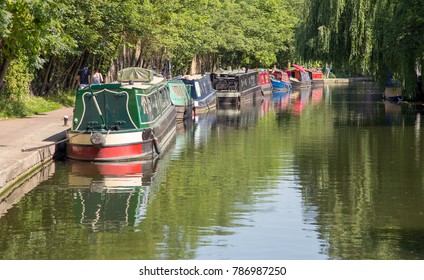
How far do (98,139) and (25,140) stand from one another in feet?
7.57

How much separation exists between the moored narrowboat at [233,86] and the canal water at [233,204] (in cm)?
2403

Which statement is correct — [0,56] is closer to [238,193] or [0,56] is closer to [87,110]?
[87,110]

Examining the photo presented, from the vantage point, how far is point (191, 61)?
77.6m

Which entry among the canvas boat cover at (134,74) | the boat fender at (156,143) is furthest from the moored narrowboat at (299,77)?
the boat fender at (156,143)

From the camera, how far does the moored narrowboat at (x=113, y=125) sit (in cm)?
2428

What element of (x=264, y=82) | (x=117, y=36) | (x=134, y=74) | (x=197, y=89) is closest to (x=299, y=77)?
(x=264, y=82)

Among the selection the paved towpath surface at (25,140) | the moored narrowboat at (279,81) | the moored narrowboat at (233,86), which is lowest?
the moored narrowboat at (279,81)

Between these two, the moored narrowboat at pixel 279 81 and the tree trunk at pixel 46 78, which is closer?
the tree trunk at pixel 46 78

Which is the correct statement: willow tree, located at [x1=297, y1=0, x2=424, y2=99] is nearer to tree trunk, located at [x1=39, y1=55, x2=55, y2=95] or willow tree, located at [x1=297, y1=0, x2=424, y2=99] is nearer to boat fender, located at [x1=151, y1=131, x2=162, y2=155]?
tree trunk, located at [x1=39, y1=55, x2=55, y2=95]

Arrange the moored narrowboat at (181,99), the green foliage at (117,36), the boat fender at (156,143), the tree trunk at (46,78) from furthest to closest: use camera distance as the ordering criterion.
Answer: the tree trunk at (46,78), the moored narrowboat at (181,99), the boat fender at (156,143), the green foliage at (117,36)

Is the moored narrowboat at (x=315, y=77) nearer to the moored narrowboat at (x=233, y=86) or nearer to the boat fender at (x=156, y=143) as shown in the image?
the moored narrowboat at (x=233, y=86)

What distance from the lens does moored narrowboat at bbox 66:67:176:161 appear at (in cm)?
2428

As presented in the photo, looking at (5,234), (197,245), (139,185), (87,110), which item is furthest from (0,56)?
(197,245)

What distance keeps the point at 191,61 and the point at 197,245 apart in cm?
6367
